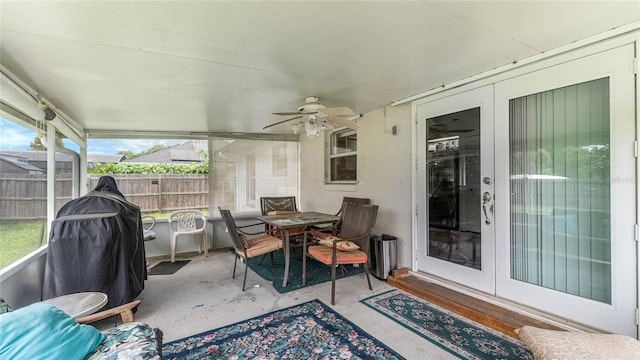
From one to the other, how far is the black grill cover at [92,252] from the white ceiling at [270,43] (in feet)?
4.08

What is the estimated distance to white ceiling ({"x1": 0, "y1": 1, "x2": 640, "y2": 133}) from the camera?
1.53 m

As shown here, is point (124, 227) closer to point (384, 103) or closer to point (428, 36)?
point (428, 36)

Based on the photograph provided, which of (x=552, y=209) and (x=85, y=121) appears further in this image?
(x=85, y=121)

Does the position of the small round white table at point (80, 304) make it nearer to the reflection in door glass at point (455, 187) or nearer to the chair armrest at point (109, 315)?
the chair armrest at point (109, 315)

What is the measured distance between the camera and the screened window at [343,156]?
4.50 metres

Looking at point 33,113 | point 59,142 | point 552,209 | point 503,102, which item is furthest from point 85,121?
point 552,209

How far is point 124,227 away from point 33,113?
4.74ft

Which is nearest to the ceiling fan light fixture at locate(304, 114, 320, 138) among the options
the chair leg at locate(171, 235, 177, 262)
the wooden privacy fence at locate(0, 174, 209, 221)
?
the chair leg at locate(171, 235, 177, 262)

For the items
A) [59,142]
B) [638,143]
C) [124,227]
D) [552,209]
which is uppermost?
[59,142]

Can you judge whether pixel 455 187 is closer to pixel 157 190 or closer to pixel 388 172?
pixel 388 172

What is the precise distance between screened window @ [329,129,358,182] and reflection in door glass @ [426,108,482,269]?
58.1 inches

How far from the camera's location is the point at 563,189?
2189 millimetres

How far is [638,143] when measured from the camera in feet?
5.91

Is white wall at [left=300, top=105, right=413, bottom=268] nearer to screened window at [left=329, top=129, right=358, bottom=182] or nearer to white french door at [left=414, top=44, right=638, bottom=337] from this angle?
screened window at [left=329, top=129, right=358, bottom=182]
